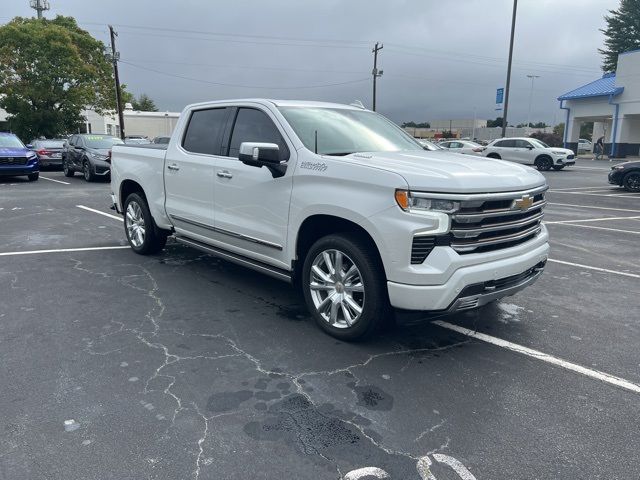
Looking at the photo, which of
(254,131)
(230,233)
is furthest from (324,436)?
(254,131)

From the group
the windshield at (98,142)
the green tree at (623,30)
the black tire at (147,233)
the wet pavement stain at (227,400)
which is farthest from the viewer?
the green tree at (623,30)

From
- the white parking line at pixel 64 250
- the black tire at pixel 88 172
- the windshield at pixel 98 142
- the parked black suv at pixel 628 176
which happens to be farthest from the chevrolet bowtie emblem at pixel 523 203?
the windshield at pixel 98 142

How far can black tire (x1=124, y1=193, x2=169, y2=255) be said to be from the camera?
21.9 feet

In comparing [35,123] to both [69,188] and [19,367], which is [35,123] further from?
[19,367]

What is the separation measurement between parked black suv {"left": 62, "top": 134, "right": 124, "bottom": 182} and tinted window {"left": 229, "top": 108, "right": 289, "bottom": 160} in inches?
521

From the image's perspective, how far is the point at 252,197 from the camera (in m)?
4.76

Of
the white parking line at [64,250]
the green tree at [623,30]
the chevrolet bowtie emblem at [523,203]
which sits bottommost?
the white parking line at [64,250]

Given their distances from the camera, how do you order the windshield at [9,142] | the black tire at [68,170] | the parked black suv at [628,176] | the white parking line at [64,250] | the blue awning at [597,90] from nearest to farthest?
the white parking line at [64,250] → the parked black suv at [628,176] → the windshield at [9,142] → the black tire at [68,170] → the blue awning at [597,90]

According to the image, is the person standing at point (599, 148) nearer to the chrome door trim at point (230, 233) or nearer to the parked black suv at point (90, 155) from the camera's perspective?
the parked black suv at point (90, 155)

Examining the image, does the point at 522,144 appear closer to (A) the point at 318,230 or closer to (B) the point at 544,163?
(B) the point at 544,163

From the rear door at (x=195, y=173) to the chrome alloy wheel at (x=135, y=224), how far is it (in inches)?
38.0

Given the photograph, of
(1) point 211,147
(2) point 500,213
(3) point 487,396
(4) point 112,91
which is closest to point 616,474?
(3) point 487,396

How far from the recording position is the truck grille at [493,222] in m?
3.57

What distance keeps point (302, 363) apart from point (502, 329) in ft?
6.26
